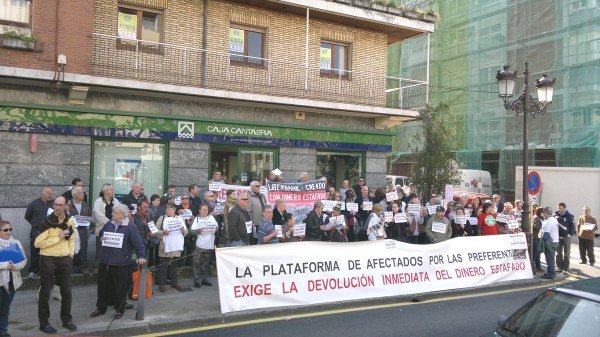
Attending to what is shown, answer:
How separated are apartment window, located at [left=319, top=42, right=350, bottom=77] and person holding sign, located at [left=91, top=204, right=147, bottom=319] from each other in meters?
10.6

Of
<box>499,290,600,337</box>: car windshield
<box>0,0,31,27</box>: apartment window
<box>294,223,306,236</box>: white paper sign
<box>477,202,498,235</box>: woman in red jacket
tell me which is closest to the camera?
<box>499,290,600,337</box>: car windshield

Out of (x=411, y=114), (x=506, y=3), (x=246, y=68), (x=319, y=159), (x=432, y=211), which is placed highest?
(x=506, y=3)

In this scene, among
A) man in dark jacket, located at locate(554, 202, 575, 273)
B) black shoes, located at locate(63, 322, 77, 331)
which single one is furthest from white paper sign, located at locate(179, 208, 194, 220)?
man in dark jacket, located at locate(554, 202, 575, 273)

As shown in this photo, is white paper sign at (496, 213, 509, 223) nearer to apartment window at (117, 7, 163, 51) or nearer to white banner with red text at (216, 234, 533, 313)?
white banner with red text at (216, 234, 533, 313)

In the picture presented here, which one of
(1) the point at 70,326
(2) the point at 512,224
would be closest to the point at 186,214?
(1) the point at 70,326

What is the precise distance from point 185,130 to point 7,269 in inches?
312

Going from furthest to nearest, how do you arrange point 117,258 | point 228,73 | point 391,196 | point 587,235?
point 228,73
point 587,235
point 391,196
point 117,258

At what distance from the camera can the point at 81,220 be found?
945cm

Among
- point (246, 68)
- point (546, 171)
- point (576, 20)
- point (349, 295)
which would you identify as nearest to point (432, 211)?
point (349, 295)

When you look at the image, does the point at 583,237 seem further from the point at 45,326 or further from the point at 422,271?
the point at 45,326

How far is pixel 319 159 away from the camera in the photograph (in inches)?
662

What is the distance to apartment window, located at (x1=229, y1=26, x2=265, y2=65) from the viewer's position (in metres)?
15.3

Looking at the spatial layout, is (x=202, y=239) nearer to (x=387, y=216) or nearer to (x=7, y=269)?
(x=7, y=269)

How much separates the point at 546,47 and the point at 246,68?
2148 cm
